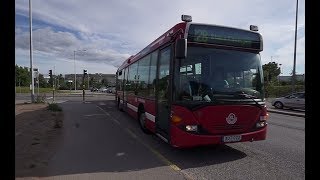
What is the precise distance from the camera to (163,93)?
8703mm

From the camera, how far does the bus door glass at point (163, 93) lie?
8371 millimetres

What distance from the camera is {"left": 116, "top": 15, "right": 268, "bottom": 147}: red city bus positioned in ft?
24.5

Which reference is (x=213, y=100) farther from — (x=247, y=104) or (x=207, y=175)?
(x=207, y=175)

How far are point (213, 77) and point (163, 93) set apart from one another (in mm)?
1560

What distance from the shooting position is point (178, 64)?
25.5 feet

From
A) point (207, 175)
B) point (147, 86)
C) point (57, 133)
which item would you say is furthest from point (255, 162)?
point (57, 133)

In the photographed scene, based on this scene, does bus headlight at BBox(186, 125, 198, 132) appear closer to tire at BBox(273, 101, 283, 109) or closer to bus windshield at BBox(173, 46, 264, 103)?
bus windshield at BBox(173, 46, 264, 103)

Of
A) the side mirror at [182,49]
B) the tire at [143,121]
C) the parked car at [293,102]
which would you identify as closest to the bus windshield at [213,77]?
the side mirror at [182,49]

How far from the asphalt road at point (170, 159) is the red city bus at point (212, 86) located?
48cm

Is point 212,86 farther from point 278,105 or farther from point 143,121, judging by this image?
point 278,105

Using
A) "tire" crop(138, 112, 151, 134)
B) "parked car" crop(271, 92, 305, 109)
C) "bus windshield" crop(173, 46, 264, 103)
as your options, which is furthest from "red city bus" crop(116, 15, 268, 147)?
"parked car" crop(271, 92, 305, 109)

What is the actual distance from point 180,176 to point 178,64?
2.61 meters
